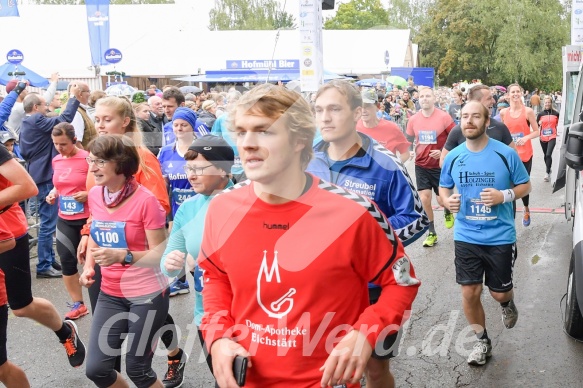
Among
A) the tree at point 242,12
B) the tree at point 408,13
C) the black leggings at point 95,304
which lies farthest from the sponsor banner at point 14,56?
the tree at point 408,13

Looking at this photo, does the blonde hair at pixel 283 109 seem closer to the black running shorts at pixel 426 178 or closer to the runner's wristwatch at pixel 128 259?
the runner's wristwatch at pixel 128 259

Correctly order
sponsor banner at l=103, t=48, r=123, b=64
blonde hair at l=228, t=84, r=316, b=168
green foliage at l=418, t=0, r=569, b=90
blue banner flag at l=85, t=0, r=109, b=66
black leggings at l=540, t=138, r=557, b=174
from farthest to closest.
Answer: green foliage at l=418, t=0, r=569, b=90, sponsor banner at l=103, t=48, r=123, b=64, blue banner flag at l=85, t=0, r=109, b=66, black leggings at l=540, t=138, r=557, b=174, blonde hair at l=228, t=84, r=316, b=168

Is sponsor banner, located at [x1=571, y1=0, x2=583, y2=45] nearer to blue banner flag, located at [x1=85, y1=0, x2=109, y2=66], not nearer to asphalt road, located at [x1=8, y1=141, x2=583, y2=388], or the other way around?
asphalt road, located at [x1=8, y1=141, x2=583, y2=388]

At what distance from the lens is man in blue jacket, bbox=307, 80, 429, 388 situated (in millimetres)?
3930

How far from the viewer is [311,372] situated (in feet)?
7.73

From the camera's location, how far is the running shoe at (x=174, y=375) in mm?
4633

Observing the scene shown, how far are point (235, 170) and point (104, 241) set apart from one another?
2030 mm

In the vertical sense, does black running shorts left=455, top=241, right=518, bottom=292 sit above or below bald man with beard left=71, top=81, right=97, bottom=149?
below

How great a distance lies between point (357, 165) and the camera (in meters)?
3.98

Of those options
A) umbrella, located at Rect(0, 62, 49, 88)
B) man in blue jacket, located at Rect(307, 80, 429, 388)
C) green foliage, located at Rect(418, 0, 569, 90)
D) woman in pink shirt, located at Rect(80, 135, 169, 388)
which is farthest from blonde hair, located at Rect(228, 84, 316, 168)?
green foliage, located at Rect(418, 0, 569, 90)

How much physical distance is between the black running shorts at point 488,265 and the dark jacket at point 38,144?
5.32 meters

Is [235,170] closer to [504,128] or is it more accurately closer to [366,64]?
[504,128]

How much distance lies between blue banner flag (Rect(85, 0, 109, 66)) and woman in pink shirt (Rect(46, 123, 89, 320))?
13.5 m

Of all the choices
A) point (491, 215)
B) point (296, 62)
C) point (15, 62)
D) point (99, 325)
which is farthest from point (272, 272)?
point (296, 62)
